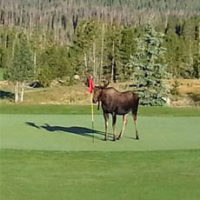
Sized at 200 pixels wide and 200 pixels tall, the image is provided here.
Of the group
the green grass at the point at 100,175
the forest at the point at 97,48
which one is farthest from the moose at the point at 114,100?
the forest at the point at 97,48

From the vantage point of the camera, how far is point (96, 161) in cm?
1031

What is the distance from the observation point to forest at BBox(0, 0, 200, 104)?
41062 mm

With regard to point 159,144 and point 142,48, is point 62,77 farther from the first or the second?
point 159,144

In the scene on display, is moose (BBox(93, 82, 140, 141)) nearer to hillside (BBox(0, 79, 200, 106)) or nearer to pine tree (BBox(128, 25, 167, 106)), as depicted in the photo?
pine tree (BBox(128, 25, 167, 106))

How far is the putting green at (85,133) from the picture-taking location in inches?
487

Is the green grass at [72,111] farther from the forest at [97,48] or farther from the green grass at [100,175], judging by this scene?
the forest at [97,48]

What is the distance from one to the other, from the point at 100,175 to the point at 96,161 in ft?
4.04

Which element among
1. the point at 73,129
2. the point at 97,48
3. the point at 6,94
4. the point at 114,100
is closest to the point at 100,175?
the point at 114,100

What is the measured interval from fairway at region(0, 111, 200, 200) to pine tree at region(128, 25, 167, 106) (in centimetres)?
2253

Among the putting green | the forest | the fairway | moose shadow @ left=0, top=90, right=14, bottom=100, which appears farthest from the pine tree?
the fairway

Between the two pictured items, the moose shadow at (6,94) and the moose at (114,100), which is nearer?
the moose at (114,100)

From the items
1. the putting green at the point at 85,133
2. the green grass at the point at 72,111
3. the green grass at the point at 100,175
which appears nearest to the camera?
the green grass at the point at 100,175

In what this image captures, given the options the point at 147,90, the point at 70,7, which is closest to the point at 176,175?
the point at 147,90

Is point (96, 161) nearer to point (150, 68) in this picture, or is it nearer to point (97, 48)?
point (150, 68)
